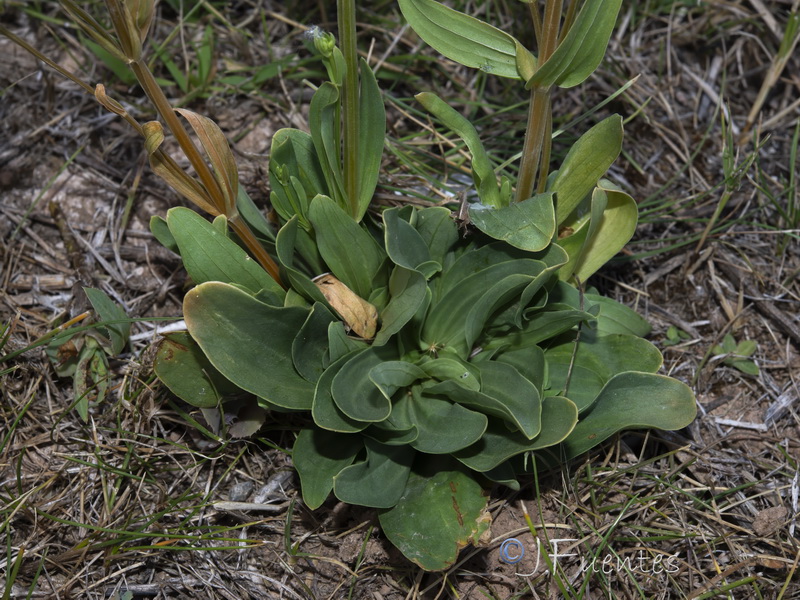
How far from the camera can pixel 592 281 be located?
366 cm

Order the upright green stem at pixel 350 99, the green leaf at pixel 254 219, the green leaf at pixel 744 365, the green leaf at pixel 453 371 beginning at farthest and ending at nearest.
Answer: the green leaf at pixel 744 365
the green leaf at pixel 254 219
the green leaf at pixel 453 371
the upright green stem at pixel 350 99

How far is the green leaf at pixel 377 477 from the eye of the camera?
99.7 inches

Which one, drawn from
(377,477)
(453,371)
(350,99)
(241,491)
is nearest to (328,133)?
(350,99)

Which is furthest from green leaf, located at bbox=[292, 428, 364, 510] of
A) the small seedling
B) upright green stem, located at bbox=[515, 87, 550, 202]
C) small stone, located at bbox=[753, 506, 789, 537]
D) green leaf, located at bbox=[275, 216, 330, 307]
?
the small seedling

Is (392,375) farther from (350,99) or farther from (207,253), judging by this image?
(350,99)

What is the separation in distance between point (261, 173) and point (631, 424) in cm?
215

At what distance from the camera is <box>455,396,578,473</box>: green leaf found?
8.22ft

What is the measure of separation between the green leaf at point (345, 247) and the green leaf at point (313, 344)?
272mm

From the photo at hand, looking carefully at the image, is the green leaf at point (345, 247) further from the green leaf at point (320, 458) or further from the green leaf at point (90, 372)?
the green leaf at point (90, 372)

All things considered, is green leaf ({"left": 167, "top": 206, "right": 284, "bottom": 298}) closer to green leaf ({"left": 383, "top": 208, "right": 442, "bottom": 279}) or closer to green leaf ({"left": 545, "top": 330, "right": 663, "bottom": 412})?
green leaf ({"left": 383, "top": 208, "right": 442, "bottom": 279})

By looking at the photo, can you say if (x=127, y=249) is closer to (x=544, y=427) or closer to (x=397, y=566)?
(x=397, y=566)

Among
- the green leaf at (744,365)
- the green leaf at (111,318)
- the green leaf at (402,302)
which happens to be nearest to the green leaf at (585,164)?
the green leaf at (402,302)

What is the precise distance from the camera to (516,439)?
8.61ft

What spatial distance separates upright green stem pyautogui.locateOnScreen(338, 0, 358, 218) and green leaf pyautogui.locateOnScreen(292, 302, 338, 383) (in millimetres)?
521
